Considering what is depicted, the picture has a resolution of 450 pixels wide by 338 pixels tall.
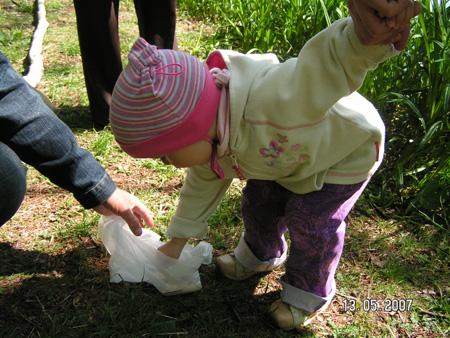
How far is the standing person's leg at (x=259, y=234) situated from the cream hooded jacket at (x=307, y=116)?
19 centimetres

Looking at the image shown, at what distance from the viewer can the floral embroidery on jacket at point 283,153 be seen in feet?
4.84

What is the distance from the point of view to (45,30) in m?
4.05

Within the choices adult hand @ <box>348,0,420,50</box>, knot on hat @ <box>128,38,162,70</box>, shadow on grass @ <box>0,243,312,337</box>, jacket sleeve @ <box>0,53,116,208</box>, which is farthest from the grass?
adult hand @ <box>348,0,420,50</box>

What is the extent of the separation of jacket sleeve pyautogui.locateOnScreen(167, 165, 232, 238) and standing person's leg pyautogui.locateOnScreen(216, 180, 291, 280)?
0.54 ft

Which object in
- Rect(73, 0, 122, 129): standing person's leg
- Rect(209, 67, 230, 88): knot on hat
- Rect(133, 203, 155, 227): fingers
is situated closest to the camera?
Rect(209, 67, 230, 88): knot on hat

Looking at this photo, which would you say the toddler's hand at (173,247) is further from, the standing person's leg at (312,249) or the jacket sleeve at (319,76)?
the jacket sleeve at (319,76)

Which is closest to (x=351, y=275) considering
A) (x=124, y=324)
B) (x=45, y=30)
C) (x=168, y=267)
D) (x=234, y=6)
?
(x=168, y=267)

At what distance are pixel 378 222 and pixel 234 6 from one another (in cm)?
231

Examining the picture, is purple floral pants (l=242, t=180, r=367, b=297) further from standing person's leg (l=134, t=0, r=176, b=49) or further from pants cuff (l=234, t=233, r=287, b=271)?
standing person's leg (l=134, t=0, r=176, b=49)

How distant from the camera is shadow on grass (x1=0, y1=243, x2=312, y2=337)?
1.82 metres

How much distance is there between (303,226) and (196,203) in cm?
36

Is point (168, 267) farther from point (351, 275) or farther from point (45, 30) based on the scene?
point (45, 30)
